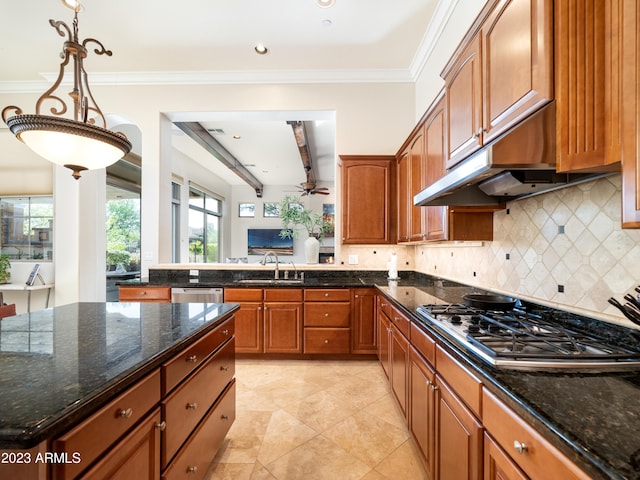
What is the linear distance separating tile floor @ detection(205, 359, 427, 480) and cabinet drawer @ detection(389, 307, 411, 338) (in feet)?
2.21

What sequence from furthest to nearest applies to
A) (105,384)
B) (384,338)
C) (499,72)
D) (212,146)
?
1. (212,146)
2. (384,338)
3. (499,72)
4. (105,384)

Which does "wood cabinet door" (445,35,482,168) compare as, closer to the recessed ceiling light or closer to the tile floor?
the tile floor

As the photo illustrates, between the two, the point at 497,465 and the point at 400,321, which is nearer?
the point at 497,465

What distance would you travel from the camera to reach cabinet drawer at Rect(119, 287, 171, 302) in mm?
3238

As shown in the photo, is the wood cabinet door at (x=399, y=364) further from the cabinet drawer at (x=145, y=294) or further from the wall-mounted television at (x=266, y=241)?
the wall-mounted television at (x=266, y=241)

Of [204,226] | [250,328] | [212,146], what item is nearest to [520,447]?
[250,328]

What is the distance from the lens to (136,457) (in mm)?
977

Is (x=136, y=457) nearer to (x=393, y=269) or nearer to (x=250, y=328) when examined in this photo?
(x=250, y=328)

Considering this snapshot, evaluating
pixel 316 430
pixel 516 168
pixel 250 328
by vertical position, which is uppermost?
pixel 516 168

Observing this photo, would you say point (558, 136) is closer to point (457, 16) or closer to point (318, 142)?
point (457, 16)

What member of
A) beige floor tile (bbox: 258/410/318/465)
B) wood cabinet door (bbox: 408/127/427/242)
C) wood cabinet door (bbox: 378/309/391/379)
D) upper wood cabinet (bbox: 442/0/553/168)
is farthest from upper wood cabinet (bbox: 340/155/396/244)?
beige floor tile (bbox: 258/410/318/465)

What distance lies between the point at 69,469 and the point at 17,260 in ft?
14.9

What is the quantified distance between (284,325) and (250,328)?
1.23ft

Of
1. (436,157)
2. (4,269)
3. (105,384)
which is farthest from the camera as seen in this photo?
(4,269)
